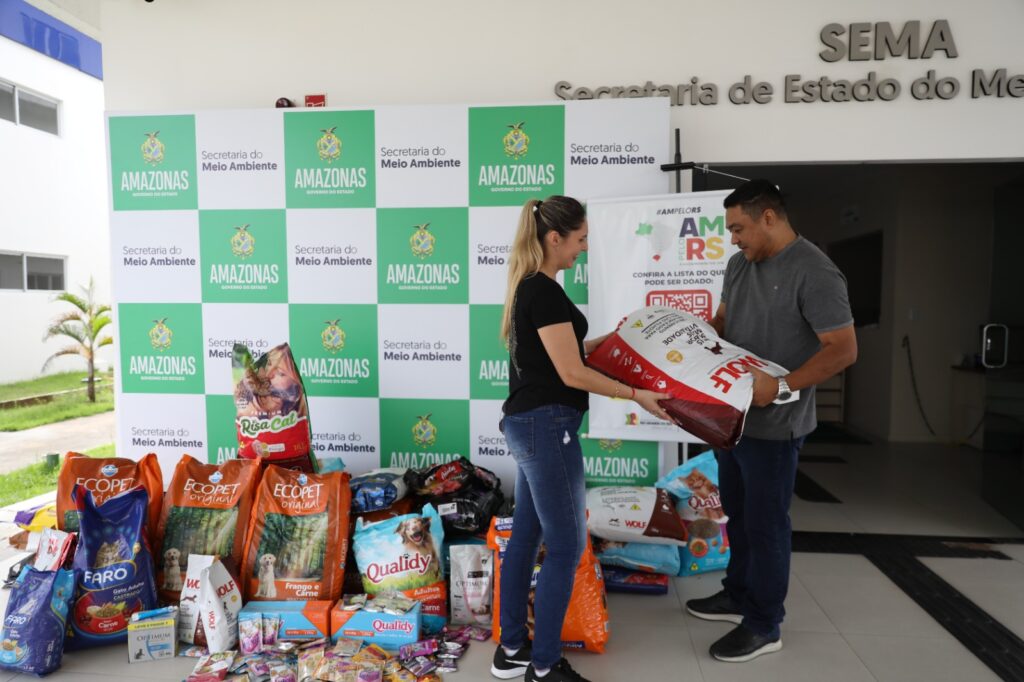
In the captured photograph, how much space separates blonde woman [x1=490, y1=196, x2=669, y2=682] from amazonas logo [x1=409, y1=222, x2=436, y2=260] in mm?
1303

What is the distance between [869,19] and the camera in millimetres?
3057

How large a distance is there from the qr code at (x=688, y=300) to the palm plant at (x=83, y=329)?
26.4 feet

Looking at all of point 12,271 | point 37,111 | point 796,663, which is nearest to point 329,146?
point 796,663

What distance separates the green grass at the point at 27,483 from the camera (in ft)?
13.5

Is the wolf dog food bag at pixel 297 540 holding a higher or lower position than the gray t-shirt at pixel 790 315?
lower

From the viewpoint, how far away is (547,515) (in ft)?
6.11

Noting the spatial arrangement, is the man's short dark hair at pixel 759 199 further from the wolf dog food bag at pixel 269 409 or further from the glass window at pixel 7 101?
the glass window at pixel 7 101

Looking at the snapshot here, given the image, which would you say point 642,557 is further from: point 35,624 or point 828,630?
point 35,624

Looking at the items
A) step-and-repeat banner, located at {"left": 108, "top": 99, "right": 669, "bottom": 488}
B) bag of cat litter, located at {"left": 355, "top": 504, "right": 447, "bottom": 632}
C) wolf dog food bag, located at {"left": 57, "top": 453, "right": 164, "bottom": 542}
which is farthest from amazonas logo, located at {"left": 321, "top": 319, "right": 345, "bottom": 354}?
bag of cat litter, located at {"left": 355, "top": 504, "right": 447, "bottom": 632}

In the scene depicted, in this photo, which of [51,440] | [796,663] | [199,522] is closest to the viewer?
[796,663]

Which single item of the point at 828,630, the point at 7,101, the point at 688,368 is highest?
the point at 7,101

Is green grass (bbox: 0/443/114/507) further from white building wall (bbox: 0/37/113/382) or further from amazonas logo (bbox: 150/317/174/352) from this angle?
white building wall (bbox: 0/37/113/382)

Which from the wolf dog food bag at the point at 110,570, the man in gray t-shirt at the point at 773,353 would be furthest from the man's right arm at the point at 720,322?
the wolf dog food bag at the point at 110,570

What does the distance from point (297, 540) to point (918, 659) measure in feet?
7.25
